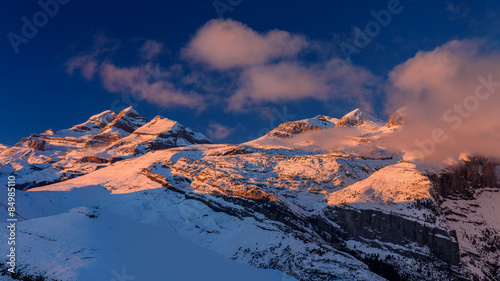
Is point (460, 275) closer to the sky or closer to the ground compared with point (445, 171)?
closer to the ground

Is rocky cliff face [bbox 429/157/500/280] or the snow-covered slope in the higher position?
rocky cliff face [bbox 429/157/500/280]

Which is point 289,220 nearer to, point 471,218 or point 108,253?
point 108,253

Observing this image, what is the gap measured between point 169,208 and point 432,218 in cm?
11378

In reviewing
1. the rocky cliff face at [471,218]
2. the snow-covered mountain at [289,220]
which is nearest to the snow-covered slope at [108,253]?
the snow-covered mountain at [289,220]

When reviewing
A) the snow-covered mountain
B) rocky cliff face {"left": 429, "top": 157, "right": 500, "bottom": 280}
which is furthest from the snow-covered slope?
rocky cliff face {"left": 429, "top": 157, "right": 500, "bottom": 280}

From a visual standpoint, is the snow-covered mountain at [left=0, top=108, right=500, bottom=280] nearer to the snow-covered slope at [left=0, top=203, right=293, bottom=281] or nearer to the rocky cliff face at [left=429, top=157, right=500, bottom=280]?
the snow-covered slope at [left=0, top=203, right=293, bottom=281]

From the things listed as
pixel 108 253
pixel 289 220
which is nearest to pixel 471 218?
pixel 289 220

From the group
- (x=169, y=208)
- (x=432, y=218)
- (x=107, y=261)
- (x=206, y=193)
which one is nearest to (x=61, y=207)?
(x=169, y=208)

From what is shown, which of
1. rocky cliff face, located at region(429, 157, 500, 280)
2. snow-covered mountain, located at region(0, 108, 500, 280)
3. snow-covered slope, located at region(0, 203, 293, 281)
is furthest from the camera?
rocky cliff face, located at region(429, 157, 500, 280)

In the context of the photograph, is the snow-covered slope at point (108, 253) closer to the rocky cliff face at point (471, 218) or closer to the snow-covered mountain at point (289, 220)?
the snow-covered mountain at point (289, 220)

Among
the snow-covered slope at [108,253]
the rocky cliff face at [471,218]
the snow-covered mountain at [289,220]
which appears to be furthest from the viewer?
the rocky cliff face at [471,218]

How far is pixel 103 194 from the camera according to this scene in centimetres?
17475

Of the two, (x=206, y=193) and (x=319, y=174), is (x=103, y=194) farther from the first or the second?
(x=319, y=174)

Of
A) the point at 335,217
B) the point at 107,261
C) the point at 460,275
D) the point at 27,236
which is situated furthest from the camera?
the point at 335,217
